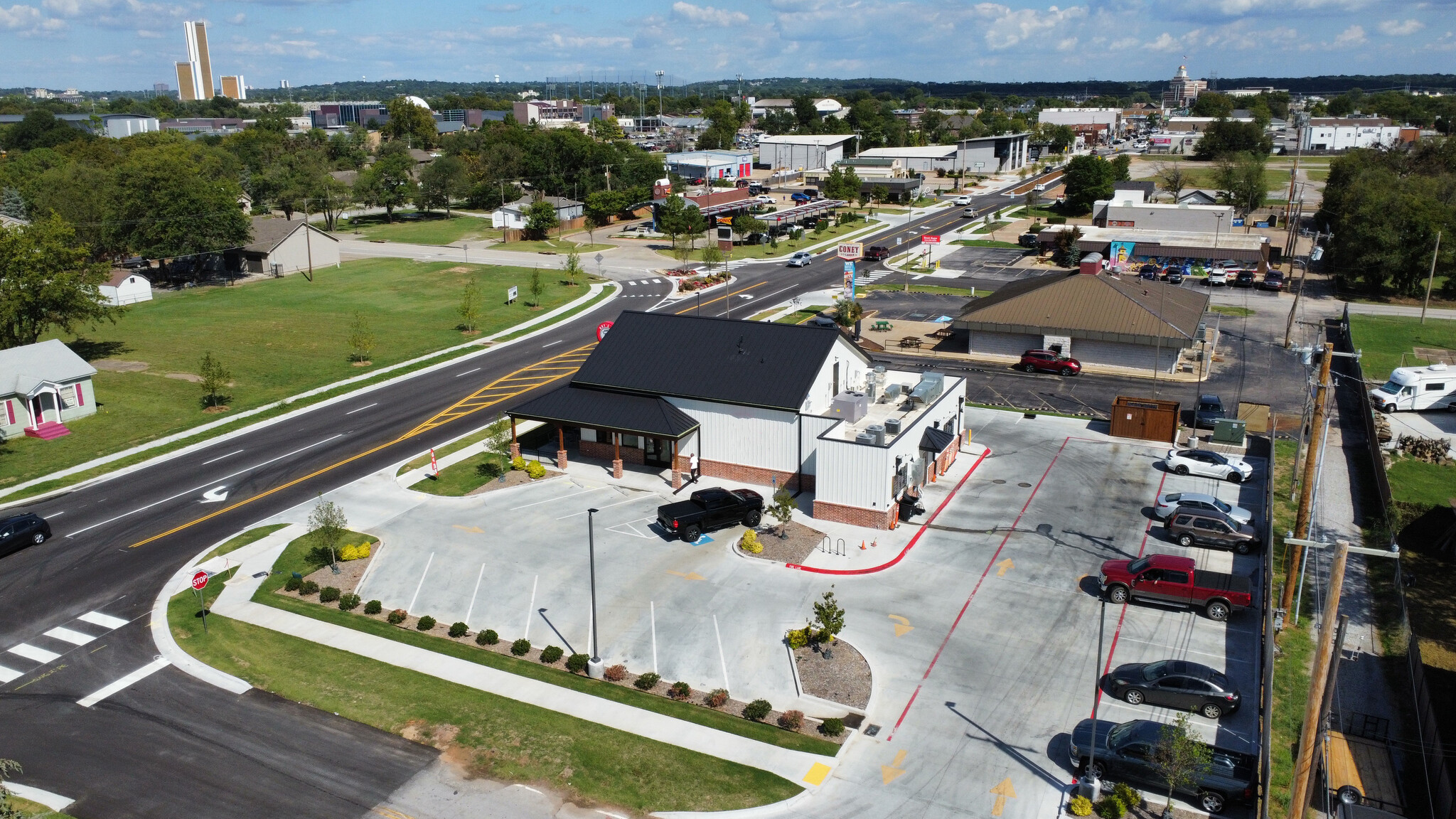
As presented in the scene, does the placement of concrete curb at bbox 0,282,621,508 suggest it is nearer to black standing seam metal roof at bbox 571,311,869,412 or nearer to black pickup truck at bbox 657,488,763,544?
black standing seam metal roof at bbox 571,311,869,412

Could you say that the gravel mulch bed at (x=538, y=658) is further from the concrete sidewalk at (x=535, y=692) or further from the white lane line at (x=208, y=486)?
the white lane line at (x=208, y=486)

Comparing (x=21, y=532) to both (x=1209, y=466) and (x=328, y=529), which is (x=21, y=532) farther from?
(x=1209, y=466)

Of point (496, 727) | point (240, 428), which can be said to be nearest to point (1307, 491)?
point (496, 727)

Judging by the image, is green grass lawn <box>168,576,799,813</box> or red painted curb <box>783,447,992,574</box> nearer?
green grass lawn <box>168,576,799,813</box>

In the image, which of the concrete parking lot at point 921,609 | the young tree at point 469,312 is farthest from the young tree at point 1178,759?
the young tree at point 469,312

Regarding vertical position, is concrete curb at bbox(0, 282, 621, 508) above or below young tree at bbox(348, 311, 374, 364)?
below

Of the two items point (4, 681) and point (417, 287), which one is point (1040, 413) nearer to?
point (4, 681)

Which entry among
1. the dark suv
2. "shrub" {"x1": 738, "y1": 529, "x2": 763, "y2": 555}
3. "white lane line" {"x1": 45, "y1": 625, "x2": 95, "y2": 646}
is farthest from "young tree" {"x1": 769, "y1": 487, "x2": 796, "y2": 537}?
"white lane line" {"x1": 45, "y1": 625, "x2": 95, "y2": 646}
